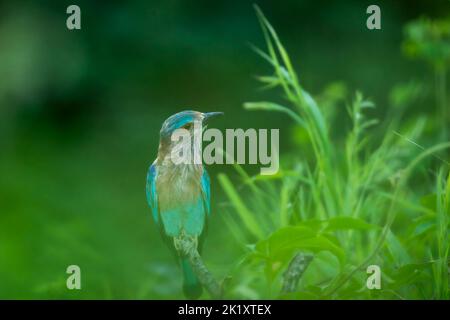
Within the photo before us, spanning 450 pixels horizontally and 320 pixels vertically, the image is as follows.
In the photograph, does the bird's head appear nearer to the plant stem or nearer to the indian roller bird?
the indian roller bird

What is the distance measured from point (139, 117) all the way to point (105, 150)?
0.37 feet

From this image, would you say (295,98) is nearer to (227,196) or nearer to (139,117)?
(227,196)

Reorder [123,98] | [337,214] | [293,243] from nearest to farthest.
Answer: [293,243] < [337,214] < [123,98]

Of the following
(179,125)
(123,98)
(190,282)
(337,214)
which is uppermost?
(123,98)

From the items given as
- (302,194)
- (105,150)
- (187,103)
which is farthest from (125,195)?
(302,194)

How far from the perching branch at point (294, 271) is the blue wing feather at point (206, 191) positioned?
0.17 m

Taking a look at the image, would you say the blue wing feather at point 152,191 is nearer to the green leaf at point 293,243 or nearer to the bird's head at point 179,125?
the bird's head at point 179,125

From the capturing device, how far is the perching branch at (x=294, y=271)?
1.32m

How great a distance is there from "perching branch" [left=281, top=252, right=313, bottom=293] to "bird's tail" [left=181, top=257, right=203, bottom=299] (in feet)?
0.47

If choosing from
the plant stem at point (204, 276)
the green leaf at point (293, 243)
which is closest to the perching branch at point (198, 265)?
the plant stem at point (204, 276)

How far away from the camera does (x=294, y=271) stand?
133 centimetres

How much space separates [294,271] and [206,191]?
20 cm

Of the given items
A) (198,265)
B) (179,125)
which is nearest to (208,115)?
(179,125)

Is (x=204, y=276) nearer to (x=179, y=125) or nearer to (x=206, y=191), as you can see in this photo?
(x=206, y=191)
